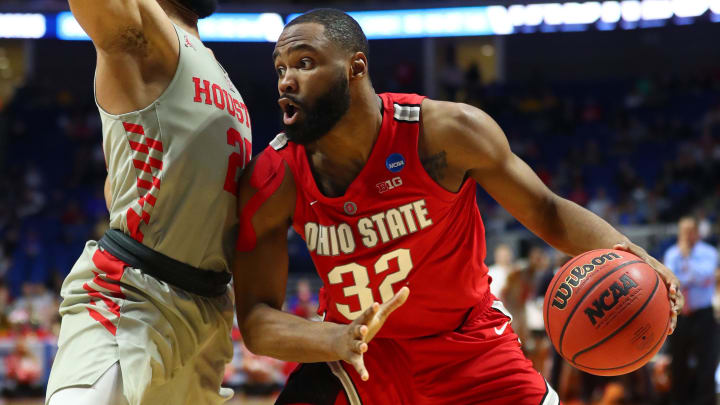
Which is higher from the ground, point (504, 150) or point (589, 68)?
point (504, 150)

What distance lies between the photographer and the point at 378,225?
8.85ft

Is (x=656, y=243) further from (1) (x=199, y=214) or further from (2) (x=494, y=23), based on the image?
(1) (x=199, y=214)

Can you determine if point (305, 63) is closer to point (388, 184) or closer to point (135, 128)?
point (388, 184)

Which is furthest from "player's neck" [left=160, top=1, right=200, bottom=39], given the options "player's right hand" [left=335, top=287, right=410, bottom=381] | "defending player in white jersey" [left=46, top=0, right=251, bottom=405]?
"player's right hand" [left=335, top=287, right=410, bottom=381]

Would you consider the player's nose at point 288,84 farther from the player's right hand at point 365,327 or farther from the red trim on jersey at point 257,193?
the player's right hand at point 365,327

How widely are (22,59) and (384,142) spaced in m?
19.4

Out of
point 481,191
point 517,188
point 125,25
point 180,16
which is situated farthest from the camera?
point 481,191

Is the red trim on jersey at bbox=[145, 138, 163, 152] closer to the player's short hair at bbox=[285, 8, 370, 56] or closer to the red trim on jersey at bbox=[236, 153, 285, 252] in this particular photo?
the red trim on jersey at bbox=[236, 153, 285, 252]

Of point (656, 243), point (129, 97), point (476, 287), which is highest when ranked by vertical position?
point (129, 97)

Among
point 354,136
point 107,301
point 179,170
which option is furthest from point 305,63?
point 107,301

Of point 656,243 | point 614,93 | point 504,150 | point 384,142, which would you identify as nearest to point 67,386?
point 384,142

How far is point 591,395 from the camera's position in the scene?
28.1ft

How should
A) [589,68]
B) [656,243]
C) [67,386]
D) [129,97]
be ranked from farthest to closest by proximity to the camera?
[589,68] → [656,243] → [129,97] → [67,386]

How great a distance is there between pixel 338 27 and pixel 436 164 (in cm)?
57
